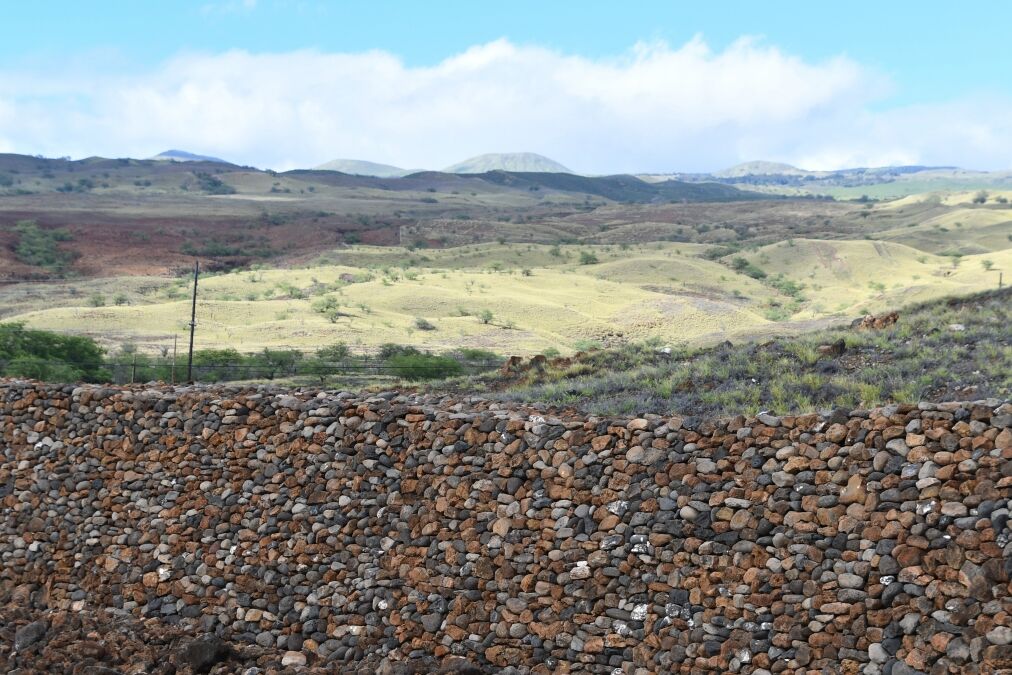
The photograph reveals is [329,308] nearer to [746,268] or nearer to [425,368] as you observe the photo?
[425,368]

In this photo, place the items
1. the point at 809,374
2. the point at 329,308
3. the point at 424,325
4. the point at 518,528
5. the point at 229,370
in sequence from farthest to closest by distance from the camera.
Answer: the point at 329,308 < the point at 424,325 < the point at 229,370 < the point at 809,374 < the point at 518,528

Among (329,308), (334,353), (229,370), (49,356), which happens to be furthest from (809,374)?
(329,308)

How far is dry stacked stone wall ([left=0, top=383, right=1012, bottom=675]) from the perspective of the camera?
311 inches

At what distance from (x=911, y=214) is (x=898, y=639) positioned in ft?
367

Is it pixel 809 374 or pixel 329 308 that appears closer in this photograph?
pixel 809 374

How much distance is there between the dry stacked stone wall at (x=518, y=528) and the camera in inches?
311

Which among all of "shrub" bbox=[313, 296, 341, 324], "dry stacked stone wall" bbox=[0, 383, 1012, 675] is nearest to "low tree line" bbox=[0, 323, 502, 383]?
"shrub" bbox=[313, 296, 341, 324]

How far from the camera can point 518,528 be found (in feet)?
32.2

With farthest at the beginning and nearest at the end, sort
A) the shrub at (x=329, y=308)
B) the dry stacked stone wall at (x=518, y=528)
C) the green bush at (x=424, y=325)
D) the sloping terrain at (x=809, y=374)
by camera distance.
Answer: the shrub at (x=329, y=308) → the green bush at (x=424, y=325) → the sloping terrain at (x=809, y=374) → the dry stacked stone wall at (x=518, y=528)

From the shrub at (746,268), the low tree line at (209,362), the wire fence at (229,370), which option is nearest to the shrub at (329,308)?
the low tree line at (209,362)

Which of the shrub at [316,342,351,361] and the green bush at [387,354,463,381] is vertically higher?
the green bush at [387,354,463,381]

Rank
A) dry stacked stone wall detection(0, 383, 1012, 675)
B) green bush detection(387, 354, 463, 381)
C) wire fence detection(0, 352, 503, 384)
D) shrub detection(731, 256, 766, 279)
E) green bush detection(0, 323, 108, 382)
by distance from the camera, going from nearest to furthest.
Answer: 1. dry stacked stone wall detection(0, 383, 1012, 675)
2. wire fence detection(0, 352, 503, 384)
3. green bush detection(0, 323, 108, 382)
4. green bush detection(387, 354, 463, 381)
5. shrub detection(731, 256, 766, 279)

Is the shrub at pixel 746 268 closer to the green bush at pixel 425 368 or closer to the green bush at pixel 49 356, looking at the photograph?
the green bush at pixel 425 368

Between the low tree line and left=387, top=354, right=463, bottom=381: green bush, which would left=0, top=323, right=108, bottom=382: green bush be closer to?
the low tree line
